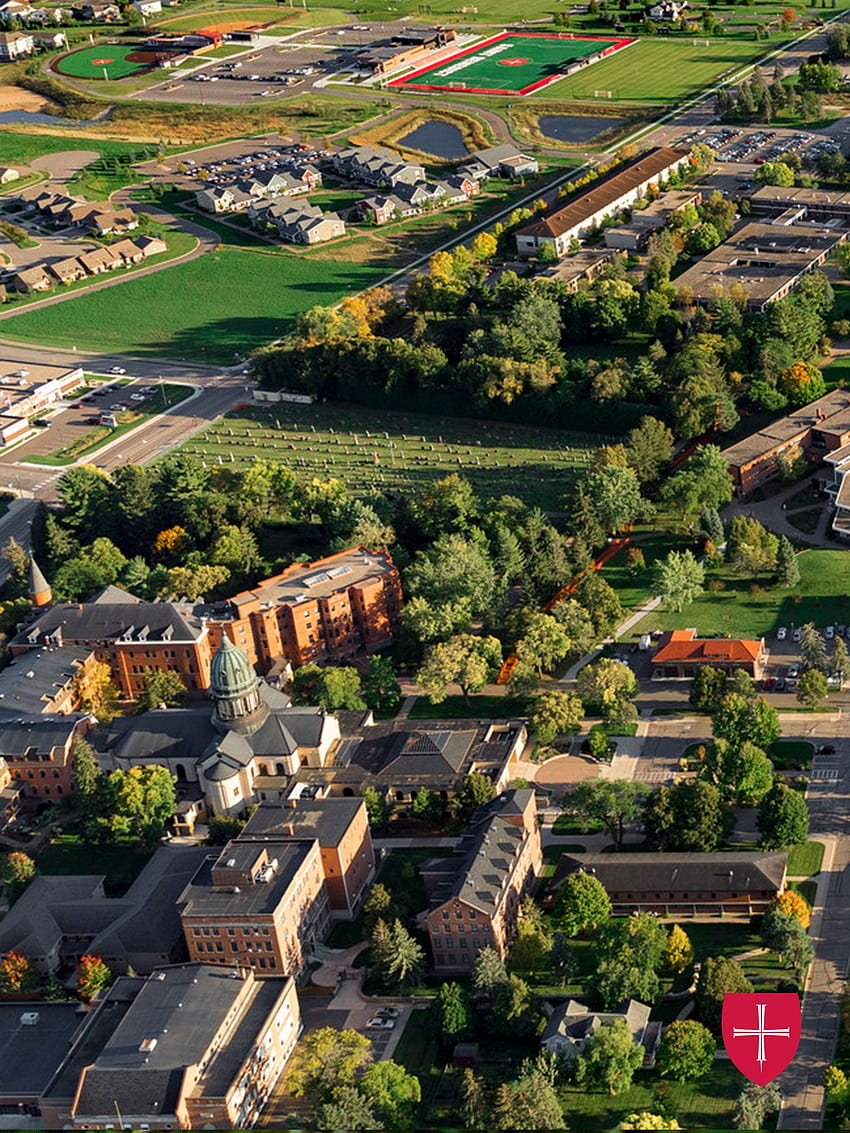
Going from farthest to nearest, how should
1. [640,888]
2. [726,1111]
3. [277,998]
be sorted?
[640,888]
[277,998]
[726,1111]

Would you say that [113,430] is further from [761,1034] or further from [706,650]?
[761,1034]

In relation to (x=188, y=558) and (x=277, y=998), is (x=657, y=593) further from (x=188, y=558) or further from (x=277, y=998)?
(x=277, y=998)

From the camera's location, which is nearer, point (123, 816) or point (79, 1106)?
point (79, 1106)

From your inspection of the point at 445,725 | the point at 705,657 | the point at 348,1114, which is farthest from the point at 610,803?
the point at 348,1114

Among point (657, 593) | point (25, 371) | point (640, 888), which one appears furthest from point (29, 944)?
point (25, 371)

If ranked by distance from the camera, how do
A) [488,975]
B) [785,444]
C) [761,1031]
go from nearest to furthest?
[761,1031] → [488,975] → [785,444]

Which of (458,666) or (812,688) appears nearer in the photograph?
(812,688)

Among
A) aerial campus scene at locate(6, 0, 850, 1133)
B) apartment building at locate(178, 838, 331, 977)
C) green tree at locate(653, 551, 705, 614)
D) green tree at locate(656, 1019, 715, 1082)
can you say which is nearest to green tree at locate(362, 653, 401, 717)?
aerial campus scene at locate(6, 0, 850, 1133)
